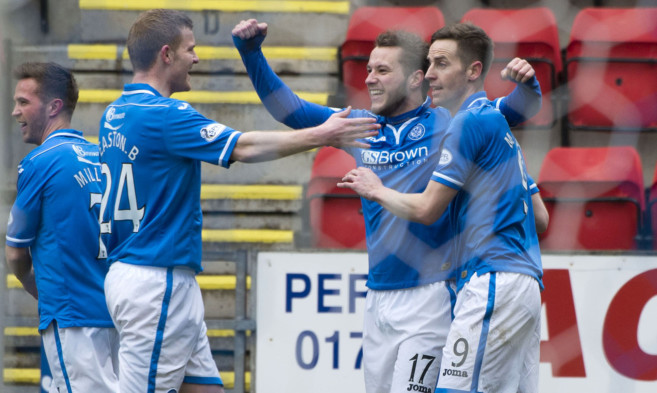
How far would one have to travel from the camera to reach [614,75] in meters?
4.36

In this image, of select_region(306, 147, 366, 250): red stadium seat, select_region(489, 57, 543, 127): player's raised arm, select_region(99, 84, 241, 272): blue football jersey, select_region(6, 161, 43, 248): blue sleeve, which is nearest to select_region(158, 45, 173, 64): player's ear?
select_region(99, 84, 241, 272): blue football jersey

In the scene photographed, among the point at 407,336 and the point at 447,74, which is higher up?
the point at 447,74

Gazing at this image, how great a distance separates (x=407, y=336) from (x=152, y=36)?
105cm

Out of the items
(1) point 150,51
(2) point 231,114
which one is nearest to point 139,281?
(1) point 150,51

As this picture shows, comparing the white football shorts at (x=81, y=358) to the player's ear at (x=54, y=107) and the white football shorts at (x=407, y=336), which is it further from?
the white football shorts at (x=407, y=336)

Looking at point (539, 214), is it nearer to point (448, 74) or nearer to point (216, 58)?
point (448, 74)

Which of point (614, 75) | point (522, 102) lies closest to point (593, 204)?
point (614, 75)

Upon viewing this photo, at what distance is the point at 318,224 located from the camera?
389 cm

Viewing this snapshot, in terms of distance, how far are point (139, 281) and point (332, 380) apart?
1249mm

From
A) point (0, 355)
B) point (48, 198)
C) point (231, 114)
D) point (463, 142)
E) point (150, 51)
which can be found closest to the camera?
point (0, 355)

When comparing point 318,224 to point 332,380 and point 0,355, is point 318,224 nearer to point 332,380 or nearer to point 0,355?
point 332,380

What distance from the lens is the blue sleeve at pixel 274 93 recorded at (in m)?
2.53

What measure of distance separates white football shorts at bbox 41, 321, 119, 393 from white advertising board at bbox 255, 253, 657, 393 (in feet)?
2.31

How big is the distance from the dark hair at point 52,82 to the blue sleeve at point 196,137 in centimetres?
83
